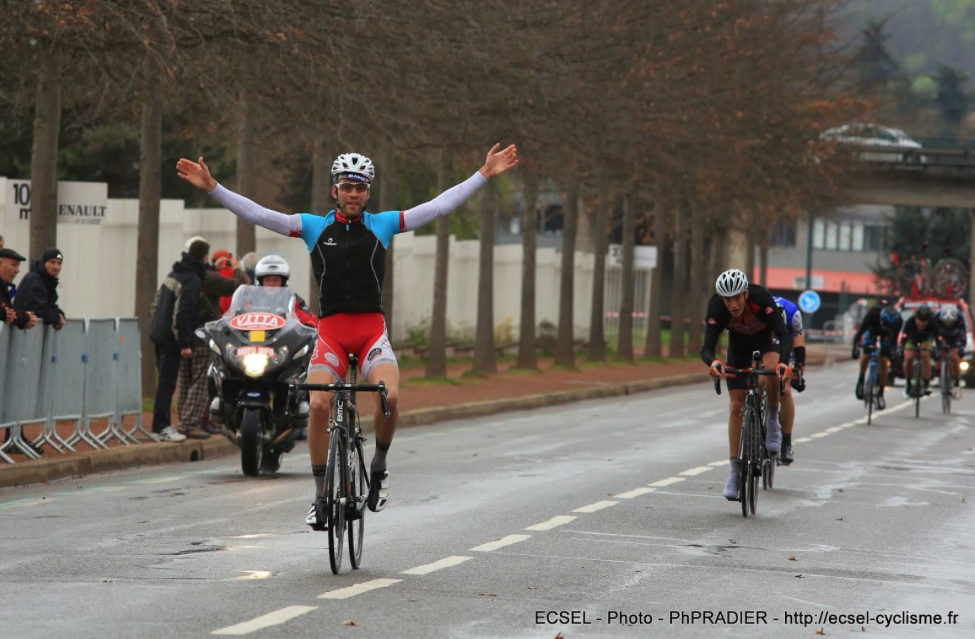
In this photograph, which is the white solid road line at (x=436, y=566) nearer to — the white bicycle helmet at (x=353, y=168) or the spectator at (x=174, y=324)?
the white bicycle helmet at (x=353, y=168)

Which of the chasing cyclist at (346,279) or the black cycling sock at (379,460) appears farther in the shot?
the black cycling sock at (379,460)

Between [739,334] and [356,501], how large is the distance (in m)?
5.63

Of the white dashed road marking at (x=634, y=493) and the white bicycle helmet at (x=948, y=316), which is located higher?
the white bicycle helmet at (x=948, y=316)

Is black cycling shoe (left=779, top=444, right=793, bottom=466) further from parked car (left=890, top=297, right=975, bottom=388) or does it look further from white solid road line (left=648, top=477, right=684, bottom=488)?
parked car (left=890, top=297, right=975, bottom=388)

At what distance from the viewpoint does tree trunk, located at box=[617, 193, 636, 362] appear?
48.2m

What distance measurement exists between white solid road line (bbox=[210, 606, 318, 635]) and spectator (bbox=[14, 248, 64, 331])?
8.95 meters

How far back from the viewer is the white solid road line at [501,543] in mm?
11176

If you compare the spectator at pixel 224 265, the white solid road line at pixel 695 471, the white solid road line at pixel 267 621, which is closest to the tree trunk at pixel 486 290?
the spectator at pixel 224 265

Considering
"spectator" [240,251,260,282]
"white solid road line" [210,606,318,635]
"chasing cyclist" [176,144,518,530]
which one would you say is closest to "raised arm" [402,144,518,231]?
"chasing cyclist" [176,144,518,530]

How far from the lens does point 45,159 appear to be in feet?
66.4

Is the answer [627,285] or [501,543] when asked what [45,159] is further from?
[627,285]

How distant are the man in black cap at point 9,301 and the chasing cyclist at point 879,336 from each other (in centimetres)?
1383

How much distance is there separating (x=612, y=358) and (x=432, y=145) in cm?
2432

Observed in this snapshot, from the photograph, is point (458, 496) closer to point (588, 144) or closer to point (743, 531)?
point (743, 531)
